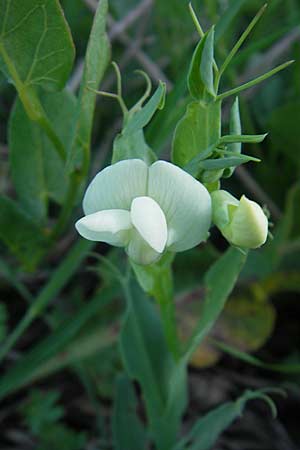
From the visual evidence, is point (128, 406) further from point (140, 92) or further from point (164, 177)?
point (140, 92)

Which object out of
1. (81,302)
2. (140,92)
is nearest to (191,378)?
(81,302)

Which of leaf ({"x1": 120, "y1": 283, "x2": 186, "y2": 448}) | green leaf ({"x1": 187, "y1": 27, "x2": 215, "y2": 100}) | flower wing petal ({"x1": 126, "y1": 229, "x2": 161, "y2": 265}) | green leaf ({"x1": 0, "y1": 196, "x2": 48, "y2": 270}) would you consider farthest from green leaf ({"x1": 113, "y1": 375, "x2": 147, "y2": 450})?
green leaf ({"x1": 187, "y1": 27, "x2": 215, "y2": 100})

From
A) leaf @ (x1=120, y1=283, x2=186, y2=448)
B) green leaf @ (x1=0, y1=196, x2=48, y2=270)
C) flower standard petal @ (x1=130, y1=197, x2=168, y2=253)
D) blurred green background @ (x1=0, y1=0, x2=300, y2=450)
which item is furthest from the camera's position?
blurred green background @ (x1=0, y1=0, x2=300, y2=450)

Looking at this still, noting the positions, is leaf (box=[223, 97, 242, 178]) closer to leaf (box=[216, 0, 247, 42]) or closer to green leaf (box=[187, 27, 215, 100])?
green leaf (box=[187, 27, 215, 100])

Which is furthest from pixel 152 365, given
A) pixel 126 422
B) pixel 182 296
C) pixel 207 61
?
pixel 207 61

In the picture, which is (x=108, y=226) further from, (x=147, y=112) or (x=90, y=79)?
(x=90, y=79)

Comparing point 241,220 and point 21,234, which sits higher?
point 241,220

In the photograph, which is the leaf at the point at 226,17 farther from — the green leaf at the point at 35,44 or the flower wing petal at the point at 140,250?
the flower wing petal at the point at 140,250
